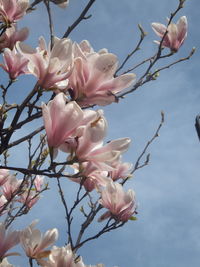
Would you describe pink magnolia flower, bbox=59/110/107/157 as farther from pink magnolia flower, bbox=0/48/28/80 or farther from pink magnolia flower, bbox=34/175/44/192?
pink magnolia flower, bbox=34/175/44/192

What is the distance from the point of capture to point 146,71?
8.73ft

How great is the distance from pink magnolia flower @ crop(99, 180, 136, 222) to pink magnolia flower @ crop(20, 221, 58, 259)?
57 centimetres

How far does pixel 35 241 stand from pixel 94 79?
2.86ft

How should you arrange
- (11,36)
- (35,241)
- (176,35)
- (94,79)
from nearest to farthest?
(94,79), (35,241), (11,36), (176,35)

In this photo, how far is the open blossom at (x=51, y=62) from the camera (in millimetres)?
1438

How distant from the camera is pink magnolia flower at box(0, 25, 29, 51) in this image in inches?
84.2

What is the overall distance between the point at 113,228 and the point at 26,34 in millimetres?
1425

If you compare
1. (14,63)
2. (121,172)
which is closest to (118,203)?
(121,172)

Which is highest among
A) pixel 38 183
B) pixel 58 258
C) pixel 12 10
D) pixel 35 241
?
pixel 12 10

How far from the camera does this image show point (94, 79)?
1477 millimetres

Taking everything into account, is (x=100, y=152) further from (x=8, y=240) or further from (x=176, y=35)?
(x=176, y=35)

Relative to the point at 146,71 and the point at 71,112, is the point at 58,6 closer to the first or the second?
the point at 146,71

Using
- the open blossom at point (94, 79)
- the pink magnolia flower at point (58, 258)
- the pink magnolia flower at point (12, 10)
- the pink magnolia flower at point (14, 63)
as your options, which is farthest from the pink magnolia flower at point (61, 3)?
the pink magnolia flower at point (58, 258)

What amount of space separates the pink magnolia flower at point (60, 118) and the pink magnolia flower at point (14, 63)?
24.5 inches
